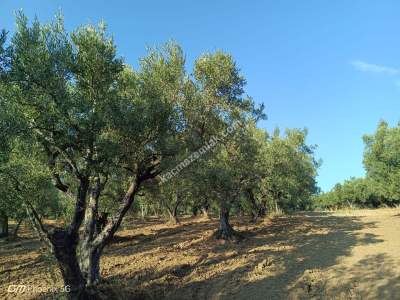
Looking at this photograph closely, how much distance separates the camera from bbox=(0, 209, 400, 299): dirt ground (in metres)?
17.3

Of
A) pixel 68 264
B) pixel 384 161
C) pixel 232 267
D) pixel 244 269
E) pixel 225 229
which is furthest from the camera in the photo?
pixel 384 161

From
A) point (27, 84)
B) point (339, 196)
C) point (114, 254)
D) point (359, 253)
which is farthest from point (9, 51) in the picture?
point (339, 196)

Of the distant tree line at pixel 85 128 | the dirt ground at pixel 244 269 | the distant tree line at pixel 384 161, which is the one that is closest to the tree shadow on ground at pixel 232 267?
the dirt ground at pixel 244 269

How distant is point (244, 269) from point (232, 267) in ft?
3.17

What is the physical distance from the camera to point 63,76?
16.2m

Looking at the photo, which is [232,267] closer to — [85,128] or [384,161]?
[85,128]

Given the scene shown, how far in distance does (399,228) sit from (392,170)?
1574 cm

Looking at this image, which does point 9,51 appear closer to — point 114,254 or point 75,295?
point 75,295

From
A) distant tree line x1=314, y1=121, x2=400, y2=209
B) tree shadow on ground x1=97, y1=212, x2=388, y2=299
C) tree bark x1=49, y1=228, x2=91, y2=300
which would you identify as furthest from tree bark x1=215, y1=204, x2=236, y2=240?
distant tree line x1=314, y1=121, x2=400, y2=209

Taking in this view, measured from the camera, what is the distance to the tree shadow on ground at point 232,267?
712 inches

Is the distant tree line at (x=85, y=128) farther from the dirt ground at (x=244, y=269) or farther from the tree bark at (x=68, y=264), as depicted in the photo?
the dirt ground at (x=244, y=269)

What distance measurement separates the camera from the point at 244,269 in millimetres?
21812

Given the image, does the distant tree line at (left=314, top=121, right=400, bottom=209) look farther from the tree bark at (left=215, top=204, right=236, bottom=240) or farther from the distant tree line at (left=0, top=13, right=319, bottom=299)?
the distant tree line at (left=0, top=13, right=319, bottom=299)

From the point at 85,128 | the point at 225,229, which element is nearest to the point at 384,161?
the point at 225,229
